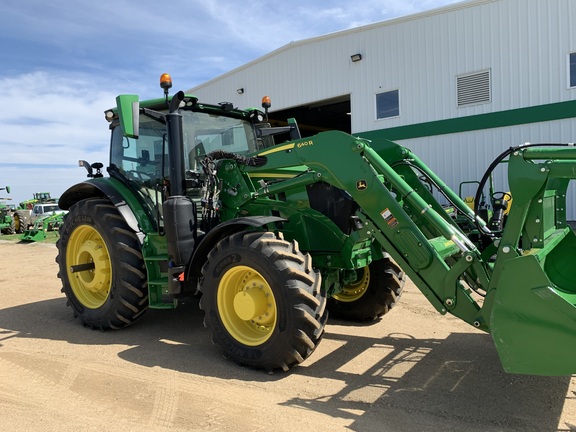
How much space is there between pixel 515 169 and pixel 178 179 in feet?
9.86

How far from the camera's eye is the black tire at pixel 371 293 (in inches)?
208

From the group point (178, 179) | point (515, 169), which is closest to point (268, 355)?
point (178, 179)

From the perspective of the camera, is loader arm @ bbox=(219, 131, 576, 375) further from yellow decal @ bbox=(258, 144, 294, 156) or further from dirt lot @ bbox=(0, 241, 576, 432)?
dirt lot @ bbox=(0, 241, 576, 432)

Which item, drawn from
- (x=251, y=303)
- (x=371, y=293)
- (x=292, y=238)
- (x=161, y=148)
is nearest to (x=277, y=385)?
(x=251, y=303)

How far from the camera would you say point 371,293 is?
5.39 meters

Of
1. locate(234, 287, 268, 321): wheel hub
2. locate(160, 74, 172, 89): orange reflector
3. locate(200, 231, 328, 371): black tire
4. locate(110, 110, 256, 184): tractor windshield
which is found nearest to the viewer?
locate(200, 231, 328, 371): black tire

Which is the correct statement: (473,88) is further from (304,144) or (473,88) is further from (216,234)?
(216,234)

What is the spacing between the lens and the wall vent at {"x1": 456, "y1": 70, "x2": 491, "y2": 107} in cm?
1160

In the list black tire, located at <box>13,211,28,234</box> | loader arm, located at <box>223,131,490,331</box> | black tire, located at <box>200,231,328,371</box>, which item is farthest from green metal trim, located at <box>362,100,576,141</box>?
black tire, located at <box>13,211,28,234</box>

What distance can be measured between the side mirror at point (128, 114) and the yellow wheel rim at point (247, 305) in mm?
1652

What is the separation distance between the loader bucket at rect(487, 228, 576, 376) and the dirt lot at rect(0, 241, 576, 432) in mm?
448

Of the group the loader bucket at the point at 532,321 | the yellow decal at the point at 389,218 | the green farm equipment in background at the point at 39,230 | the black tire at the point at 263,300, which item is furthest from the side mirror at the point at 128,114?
the green farm equipment in background at the point at 39,230

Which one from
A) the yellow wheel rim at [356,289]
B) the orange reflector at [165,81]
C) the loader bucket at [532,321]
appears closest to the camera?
the loader bucket at [532,321]

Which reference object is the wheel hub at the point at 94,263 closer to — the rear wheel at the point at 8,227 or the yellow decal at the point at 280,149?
the yellow decal at the point at 280,149
